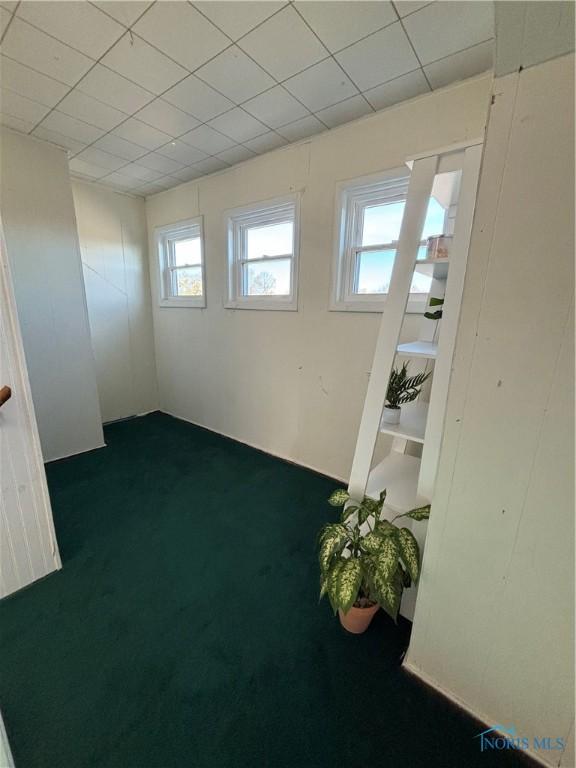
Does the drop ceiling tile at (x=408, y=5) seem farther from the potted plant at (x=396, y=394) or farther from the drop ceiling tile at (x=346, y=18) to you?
Answer: the potted plant at (x=396, y=394)

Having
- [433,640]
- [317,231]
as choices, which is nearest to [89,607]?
[433,640]

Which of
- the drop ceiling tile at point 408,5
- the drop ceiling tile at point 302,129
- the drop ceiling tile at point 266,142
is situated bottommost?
the drop ceiling tile at point 408,5

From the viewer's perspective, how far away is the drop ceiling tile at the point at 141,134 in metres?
2.13

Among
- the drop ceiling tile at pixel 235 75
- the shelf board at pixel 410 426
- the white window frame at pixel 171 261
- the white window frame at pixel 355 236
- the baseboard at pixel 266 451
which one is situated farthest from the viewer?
the white window frame at pixel 171 261

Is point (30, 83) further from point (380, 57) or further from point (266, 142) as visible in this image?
point (380, 57)

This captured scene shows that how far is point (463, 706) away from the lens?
1.09 m

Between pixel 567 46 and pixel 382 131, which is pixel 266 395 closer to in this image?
pixel 382 131

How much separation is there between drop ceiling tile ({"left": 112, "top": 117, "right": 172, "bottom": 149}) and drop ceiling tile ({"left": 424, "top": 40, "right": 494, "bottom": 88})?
1822 mm

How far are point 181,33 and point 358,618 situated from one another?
2.76m

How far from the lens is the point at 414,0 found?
1.23 m

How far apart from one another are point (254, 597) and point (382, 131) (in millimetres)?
2871

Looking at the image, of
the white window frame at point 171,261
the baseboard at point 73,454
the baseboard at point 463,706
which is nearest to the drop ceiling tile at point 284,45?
the white window frame at point 171,261

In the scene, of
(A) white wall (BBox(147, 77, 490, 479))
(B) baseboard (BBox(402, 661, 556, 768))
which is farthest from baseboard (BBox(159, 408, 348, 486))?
(B) baseboard (BBox(402, 661, 556, 768))

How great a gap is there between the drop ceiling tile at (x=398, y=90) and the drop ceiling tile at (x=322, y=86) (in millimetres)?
129
